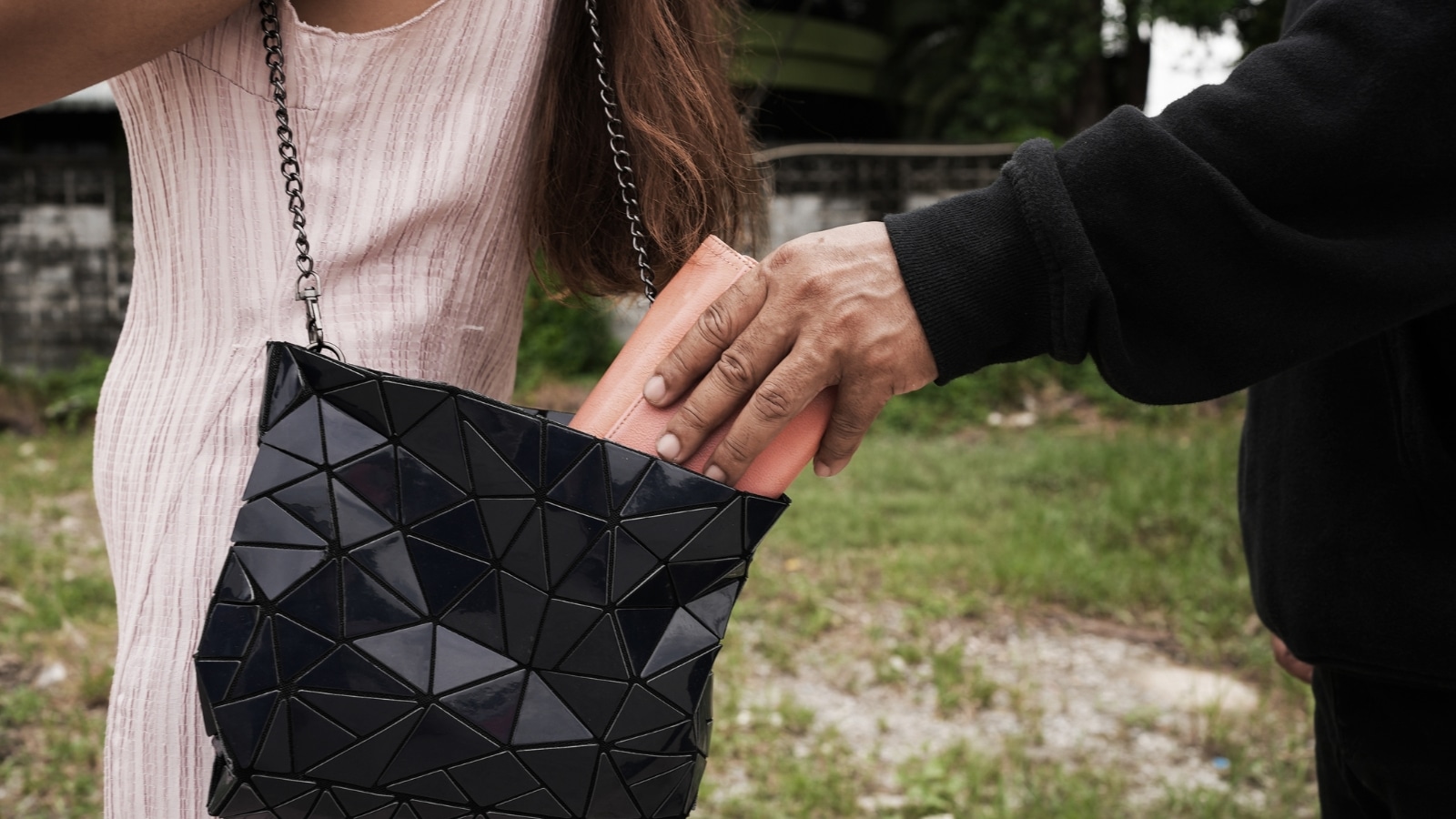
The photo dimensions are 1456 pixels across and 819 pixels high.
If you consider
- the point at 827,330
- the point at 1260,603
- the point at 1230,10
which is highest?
the point at 1230,10

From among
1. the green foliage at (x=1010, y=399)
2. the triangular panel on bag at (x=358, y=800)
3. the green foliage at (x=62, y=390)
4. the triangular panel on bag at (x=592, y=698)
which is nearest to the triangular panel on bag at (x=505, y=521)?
the triangular panel on bag at (x=592, y=698)

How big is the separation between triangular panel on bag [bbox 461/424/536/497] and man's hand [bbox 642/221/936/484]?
136 mm

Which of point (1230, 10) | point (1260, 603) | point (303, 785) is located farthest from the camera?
point (1230, 10)

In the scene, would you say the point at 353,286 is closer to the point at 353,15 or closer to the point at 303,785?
the point at 353,15

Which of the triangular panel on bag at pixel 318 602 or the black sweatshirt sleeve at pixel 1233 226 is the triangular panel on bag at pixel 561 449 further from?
the black sweatshirt sleeve at pixel 1233 226

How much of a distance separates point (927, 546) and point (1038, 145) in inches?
142

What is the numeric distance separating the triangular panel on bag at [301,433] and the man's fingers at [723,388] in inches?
10.4

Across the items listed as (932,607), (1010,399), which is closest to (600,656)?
(932,607)

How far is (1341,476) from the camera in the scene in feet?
3.79

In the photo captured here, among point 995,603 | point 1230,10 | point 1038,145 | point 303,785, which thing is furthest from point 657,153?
point 1230,10

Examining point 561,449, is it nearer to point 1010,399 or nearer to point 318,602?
point 318,602

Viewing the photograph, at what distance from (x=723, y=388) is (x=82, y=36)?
54 centimetres

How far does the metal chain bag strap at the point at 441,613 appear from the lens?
31.7 inches

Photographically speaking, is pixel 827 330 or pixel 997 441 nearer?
pixel 827 330
